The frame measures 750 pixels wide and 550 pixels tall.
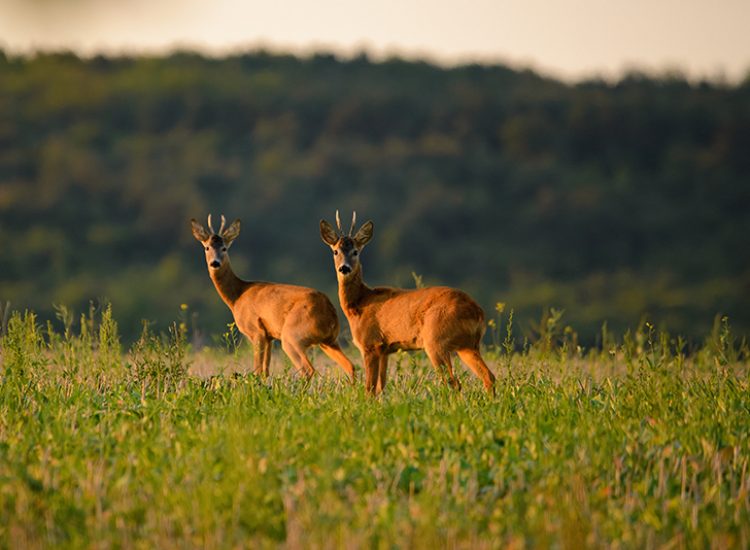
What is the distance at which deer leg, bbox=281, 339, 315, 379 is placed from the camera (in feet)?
40.9

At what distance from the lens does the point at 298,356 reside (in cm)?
1259

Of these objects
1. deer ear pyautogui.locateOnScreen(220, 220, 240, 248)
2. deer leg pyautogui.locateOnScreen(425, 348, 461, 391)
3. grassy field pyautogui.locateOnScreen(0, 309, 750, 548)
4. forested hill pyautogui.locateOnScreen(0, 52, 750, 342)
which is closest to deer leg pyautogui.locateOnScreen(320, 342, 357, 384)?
deer leg pyautogui.locateOnScreen(425, 348, 461, 391)

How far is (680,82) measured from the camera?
60.8m

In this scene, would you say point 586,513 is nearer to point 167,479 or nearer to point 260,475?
point 260,475

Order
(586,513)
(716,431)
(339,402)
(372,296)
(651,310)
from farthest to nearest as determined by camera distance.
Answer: (651,310) → (372,296) → (339,402) → (716,431) → (586,513)

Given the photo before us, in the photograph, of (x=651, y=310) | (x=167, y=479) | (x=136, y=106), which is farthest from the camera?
(x=136, y=106)

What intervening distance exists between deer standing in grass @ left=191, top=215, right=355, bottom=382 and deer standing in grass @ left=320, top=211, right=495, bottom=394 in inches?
18.8

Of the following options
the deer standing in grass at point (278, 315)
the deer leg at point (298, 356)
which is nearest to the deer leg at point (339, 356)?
the deer standing in grass at point (278, 315)

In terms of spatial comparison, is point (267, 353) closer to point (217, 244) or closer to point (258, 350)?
point (258, 350)

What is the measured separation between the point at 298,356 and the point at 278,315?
53 centimetres

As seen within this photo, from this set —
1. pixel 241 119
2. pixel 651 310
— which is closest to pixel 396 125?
pixel 241 119

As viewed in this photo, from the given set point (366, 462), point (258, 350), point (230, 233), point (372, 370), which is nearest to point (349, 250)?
point (372, 370)

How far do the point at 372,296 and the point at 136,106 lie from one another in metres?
46.3

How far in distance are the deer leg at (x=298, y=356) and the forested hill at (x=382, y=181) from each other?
26523 millimetres
